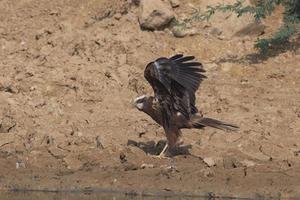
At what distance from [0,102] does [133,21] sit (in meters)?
3.10

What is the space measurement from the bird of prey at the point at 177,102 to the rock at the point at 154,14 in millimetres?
3031

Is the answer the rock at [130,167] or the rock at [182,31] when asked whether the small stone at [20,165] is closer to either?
the rock at [130,167]

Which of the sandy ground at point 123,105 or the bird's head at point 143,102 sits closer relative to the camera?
the sandy ground at point 123,105

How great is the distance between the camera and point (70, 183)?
11398 millimetres

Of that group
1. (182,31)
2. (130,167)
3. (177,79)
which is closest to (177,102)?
(177,79)

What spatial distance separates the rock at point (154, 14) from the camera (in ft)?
48.9

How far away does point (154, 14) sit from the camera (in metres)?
15.1

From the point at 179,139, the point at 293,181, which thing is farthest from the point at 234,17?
the point at 293,181

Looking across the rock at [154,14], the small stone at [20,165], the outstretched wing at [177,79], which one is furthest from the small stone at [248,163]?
the rock at [154,14]

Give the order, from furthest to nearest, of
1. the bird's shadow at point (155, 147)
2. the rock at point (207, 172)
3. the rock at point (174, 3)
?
1. the rock at point (174, 3)
2. the bird's shadow at point (155, 147)
3. the rock at point (207, 172)

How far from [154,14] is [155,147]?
3.38 metres

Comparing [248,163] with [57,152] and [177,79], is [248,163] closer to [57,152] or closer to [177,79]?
[177,79]

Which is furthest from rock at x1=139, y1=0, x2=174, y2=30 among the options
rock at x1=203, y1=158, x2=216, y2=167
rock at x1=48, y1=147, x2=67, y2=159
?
rock at x1=203, y1=158, x2=216, y2=167

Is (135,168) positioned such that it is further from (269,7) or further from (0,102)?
(269,7)
